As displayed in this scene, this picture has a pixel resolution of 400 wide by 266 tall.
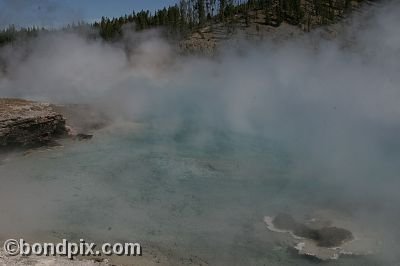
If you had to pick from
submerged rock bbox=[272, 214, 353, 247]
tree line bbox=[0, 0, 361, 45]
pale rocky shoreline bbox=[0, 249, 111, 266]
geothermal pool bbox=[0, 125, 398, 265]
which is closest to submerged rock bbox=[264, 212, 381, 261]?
submerged rock bbox=[272, 214, 353, 247]

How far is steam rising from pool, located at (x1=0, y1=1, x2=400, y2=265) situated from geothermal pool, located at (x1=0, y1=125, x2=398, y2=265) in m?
0.03

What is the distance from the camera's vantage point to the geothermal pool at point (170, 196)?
28.1 ft

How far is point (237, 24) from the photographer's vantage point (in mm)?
42938

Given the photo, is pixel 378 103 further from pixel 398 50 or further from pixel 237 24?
pixel 237 24

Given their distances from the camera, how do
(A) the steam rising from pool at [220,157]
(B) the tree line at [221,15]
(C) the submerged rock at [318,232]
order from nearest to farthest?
(C) the submerged rock at [318,232]
(A) the steam rising from pool at [220,157]
(B) the tree line at [221,15]

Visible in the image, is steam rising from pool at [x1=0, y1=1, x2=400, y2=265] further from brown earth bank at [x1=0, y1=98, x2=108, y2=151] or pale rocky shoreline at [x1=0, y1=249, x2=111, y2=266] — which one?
pale rocky shoreline at [x1=0, y1=249, x2=111, y2=266]

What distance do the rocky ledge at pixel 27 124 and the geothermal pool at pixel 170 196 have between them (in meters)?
0.48

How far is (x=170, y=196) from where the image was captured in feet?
34.4

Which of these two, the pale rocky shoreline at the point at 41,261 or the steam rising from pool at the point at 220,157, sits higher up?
the pale rocky shoreline at the point at 41,261

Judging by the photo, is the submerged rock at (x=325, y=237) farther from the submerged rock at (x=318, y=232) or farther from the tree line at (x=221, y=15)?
the tree line at (x=221, y=15)

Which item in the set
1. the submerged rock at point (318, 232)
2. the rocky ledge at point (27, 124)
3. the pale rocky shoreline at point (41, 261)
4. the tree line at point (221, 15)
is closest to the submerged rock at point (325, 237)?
the submerged rock at point (318, 232)

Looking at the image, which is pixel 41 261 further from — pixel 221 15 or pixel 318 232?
pixel 221 15

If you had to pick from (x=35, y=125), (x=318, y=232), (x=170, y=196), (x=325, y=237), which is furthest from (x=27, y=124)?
(x=325, y=237)

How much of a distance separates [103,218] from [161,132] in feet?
22.3
